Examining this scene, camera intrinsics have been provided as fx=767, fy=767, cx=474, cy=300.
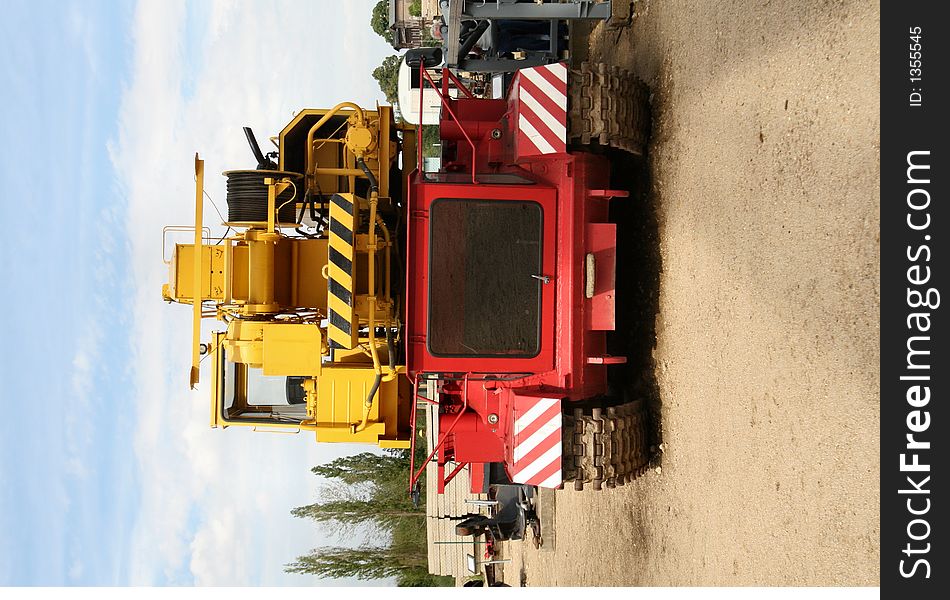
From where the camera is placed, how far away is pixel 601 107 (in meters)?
5.77

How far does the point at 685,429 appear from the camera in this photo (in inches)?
223

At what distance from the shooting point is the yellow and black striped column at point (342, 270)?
5492 millimetres

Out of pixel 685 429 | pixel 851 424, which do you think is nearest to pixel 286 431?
pixel 685 429

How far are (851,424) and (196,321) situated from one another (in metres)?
4.48

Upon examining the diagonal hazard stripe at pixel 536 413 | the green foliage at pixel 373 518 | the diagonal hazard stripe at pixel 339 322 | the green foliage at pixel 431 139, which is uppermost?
the green foliage at pixel 431 139

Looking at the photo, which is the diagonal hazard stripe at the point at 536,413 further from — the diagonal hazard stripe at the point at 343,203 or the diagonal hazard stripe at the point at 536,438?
the diagonal hazard stripe at the point at 343,203

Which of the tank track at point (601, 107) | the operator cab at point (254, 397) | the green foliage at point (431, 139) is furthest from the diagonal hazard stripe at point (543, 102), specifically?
the green foliage at point (431, 139)

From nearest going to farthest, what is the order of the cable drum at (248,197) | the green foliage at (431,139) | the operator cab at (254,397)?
the cable drum at (248,197), the operator cab at (254,397), the green foliage at (431,139)

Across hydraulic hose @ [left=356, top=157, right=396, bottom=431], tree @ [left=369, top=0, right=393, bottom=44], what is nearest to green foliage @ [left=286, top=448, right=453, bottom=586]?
hydraulic hose @ [left=356, top=157, right=396, bottom=431]

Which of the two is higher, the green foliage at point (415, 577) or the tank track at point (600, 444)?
the tank track at point (600, 444)

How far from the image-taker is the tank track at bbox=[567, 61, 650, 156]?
5789 millimetres

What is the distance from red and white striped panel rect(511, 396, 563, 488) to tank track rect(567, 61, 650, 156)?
2042mm
